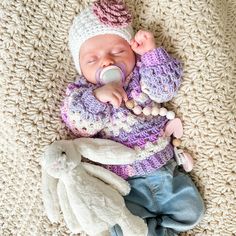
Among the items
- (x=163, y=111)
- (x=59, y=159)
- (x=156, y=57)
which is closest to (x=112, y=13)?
(x=156, y=57)

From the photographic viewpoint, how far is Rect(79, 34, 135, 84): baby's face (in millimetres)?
1200

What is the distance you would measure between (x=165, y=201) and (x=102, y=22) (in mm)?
425

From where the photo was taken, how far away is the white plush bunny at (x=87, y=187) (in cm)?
113

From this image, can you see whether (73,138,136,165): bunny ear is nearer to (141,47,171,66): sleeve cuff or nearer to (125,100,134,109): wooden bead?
(125,100,134,109): wooden bead

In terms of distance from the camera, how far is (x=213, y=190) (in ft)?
4.10

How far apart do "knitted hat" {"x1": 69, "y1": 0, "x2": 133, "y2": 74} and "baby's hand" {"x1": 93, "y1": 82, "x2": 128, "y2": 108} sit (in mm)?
123

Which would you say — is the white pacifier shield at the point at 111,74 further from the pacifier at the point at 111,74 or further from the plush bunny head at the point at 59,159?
the plush bunny head at the point at 59,159

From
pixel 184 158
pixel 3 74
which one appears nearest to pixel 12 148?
pixel 3 74

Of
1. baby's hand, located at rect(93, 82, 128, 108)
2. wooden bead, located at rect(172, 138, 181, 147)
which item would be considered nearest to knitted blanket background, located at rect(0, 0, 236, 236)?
wooden bead, located at rect(172, 138, 181, 147)

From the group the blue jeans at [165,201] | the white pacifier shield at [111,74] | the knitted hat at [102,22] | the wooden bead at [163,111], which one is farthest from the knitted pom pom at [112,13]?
the blue jeans at [165,201]

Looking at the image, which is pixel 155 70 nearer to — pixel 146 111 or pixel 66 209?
pixel 146 111

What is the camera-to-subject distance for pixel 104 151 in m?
1.16

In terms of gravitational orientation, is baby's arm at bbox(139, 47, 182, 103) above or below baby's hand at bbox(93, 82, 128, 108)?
above

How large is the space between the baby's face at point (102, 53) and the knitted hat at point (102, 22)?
Answer: 12mm
